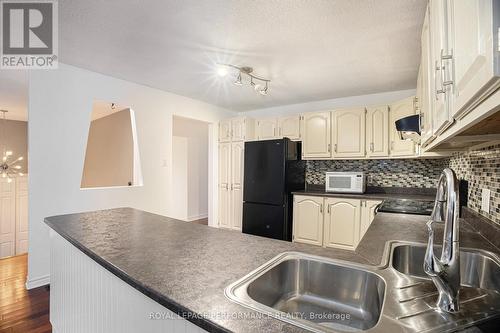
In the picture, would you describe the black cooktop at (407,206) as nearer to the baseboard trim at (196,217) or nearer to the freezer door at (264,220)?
the freezer door at (264,220)

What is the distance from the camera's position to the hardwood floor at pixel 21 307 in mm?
1859

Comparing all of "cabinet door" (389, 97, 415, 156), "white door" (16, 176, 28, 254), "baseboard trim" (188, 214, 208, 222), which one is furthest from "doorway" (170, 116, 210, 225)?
"cabinet door" (389, 97, 415, 156)

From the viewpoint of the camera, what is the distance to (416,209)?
89.2 inches

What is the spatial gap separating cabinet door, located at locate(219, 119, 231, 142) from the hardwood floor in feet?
10.0

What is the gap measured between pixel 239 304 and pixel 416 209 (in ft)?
7.49

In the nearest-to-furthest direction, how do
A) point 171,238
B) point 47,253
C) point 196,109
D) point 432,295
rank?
point 432,295
point 171,238
point 47,253
point 196,109

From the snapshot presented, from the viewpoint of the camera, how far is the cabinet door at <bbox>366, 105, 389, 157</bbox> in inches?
124

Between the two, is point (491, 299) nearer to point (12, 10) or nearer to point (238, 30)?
point (238, 30)

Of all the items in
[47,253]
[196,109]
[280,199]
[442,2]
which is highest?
[196,109]

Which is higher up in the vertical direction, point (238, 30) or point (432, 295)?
point (238, 30)

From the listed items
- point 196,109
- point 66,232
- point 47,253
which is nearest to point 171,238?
point 66,232

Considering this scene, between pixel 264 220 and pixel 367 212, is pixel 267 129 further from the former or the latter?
pixel 367 212

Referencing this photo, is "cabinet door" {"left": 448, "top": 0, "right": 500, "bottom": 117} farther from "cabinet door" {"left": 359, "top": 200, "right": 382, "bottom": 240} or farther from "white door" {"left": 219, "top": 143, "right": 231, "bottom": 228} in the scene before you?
"white door" {"left": 219, "top": 143, "right": 231, "bottom": 228}

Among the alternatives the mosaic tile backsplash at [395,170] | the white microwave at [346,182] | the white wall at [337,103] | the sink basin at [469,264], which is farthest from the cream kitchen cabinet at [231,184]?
the sink basin at [469,264]
